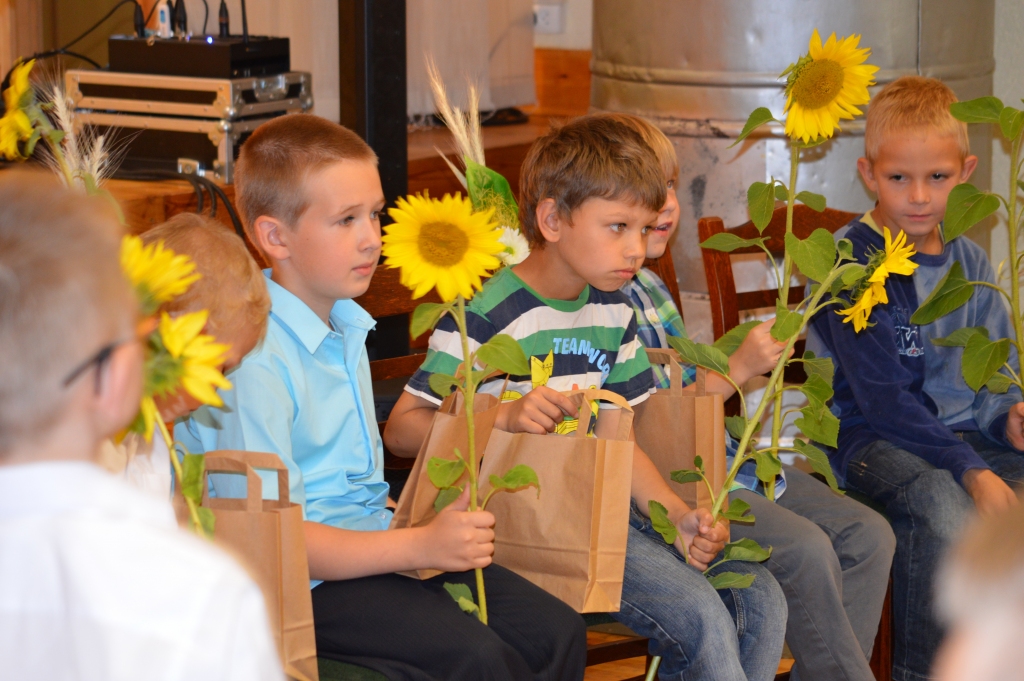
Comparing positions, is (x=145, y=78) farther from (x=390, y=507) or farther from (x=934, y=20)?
(x=934, y=20)

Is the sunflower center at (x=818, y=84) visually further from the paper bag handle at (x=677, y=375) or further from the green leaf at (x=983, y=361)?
the green leaf at (x=983, y=361)

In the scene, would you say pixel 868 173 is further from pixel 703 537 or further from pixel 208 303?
pixel 208 303

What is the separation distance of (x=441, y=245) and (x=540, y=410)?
1.07 ft

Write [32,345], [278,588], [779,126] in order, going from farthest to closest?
[779,126] → [278,588] → [32,345]

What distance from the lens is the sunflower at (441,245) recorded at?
1104 mm

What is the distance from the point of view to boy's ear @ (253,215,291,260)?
4.81ft

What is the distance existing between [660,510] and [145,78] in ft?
5.44

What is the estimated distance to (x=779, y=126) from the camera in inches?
95.2

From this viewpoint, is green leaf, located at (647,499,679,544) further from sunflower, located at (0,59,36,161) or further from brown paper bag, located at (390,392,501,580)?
sunflower, located at (0,59,36,161)

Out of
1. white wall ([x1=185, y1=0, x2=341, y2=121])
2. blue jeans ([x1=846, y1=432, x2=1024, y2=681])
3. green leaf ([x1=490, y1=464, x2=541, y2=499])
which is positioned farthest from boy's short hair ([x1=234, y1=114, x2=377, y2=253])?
white wall ([x1=185, y1=0, x2=341, y2=121])

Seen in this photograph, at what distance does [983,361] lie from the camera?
177cm

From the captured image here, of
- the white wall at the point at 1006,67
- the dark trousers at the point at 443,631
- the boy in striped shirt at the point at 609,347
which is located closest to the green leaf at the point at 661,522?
the boy in striped shirt at the point at 609,347

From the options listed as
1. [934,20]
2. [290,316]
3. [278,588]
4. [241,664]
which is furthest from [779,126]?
[241,664]

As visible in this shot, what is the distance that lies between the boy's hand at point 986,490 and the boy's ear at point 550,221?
0.79 meters
